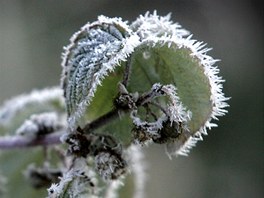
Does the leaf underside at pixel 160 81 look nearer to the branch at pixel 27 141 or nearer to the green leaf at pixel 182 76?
the green leaf at pixel 182 76

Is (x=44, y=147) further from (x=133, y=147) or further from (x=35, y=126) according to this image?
(x=133, y=147)

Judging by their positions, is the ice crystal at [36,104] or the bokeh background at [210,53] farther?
the bokeh background at [210,53]

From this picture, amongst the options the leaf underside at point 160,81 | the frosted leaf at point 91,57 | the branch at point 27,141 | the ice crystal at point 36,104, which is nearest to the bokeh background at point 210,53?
the ice crystal at point 36,104

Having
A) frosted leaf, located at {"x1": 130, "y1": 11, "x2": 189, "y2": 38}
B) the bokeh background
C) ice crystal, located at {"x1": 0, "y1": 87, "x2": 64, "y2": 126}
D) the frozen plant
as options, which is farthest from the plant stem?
the bokeh background

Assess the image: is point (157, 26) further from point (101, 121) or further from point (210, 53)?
point (210, 53)

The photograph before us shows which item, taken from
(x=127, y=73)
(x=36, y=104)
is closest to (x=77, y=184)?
(x=127, y=73)

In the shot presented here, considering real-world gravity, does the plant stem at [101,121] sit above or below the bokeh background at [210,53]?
below

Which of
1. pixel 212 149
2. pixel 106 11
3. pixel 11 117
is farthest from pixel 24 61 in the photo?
pixel 11 117
